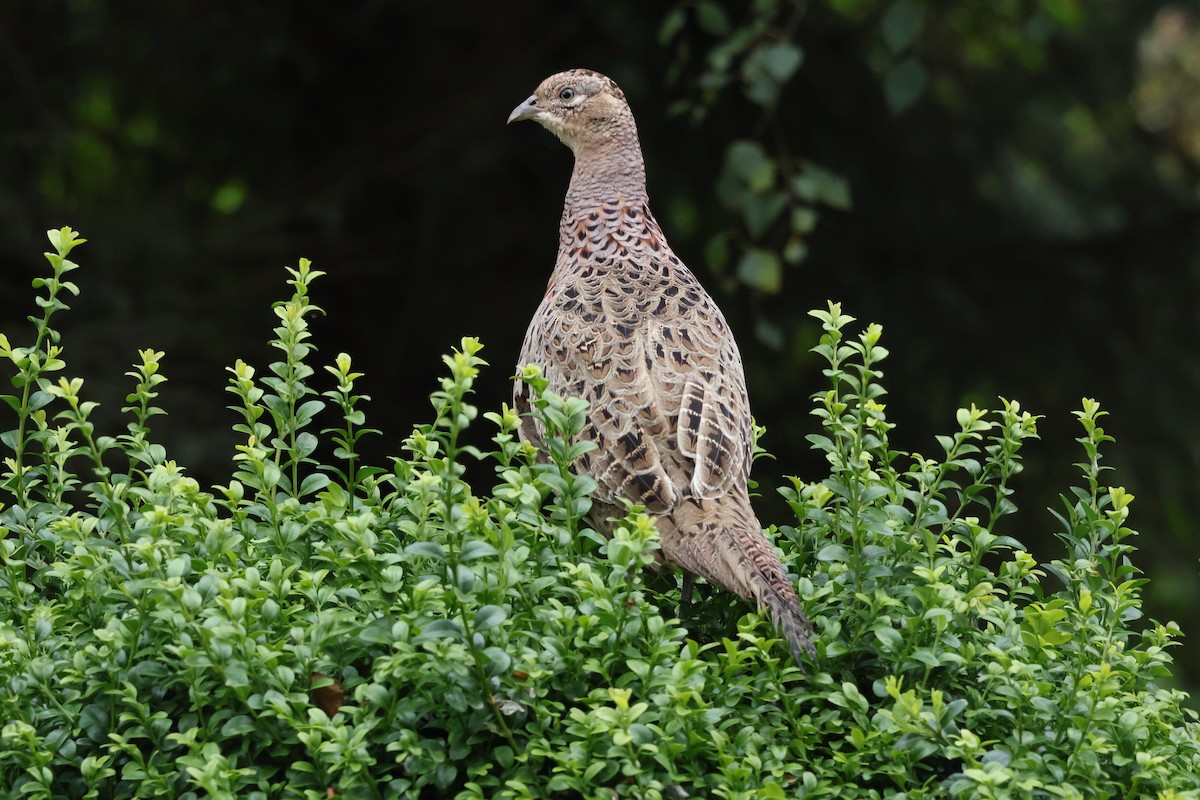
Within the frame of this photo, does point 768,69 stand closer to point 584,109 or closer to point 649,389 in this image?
point 584,109

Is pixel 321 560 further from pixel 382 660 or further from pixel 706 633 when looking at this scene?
pixel 706 633

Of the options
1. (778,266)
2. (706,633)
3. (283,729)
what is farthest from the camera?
(778,266)

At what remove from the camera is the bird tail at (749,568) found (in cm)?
246

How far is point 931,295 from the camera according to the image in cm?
616

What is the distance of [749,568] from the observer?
2625 millimetres

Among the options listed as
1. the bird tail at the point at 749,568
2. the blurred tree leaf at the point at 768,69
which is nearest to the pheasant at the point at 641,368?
the bird tail at the point at 749,568

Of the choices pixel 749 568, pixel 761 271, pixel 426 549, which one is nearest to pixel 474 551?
pixel 426 549

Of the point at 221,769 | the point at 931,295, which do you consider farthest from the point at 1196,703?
the point at 221,769

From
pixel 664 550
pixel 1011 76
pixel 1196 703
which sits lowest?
pixel 664 550

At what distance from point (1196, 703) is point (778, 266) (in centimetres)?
235

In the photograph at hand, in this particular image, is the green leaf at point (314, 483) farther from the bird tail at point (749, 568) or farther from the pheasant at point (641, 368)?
the bird tail at point (749, 568)

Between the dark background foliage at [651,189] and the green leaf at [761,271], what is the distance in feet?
1.31

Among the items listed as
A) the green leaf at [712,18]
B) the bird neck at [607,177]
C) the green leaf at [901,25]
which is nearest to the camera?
the bird neck at [607,177]

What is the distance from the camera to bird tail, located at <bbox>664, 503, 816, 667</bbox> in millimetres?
2465
